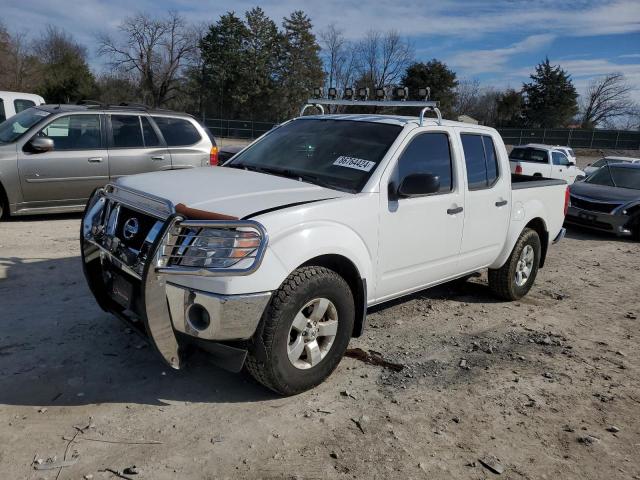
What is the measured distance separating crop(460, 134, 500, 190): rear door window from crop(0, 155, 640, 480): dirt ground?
138 cm

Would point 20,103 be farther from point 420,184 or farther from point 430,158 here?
point 420,184

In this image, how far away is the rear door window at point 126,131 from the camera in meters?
8.31

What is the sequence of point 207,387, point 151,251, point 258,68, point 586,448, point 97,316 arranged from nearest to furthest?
point 151,251, point 586,448, point 207,387, point 97,316, point 258,68

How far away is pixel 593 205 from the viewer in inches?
421

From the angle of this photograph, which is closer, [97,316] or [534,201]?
[97,316]

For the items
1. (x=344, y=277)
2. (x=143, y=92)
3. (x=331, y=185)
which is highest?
(x=143, y=92)

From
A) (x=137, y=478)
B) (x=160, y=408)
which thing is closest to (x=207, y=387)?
(x=160, y=408)

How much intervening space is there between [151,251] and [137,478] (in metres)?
1.16

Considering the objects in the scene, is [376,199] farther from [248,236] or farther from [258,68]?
[258,68]

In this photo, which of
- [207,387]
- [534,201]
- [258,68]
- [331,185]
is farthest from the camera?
[258,68]

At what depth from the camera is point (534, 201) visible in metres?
5.69

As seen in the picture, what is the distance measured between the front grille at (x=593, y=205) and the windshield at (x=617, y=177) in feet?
3.45

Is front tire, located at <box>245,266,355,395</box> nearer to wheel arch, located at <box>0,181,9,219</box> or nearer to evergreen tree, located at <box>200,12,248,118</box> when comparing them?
wheel arch, located at <box>0,181,9,219</box>

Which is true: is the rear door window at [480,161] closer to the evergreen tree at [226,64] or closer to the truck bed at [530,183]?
the truck bed at [530,183]
